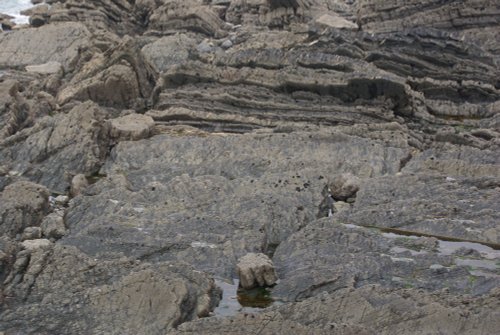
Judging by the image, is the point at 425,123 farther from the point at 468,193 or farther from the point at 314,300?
the point at 314,300

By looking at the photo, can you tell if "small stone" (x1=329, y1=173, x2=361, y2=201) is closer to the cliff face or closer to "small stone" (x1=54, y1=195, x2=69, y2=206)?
the cliff face

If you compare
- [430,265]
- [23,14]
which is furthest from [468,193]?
[23,14]

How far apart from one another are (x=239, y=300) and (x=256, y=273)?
2.13ft

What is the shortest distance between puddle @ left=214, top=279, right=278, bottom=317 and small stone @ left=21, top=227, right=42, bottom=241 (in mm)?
4478

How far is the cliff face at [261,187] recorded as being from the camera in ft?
38.8

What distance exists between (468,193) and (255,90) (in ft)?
34.1

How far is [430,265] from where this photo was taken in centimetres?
1371

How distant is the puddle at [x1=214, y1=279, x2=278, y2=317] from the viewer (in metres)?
12.7

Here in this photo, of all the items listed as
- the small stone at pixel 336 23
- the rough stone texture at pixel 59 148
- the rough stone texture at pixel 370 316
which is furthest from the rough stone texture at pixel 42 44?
the rough stone texture at pixel 370 316

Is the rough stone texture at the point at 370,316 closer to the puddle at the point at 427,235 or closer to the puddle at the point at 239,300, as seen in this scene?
the puddle at the point at 239,300

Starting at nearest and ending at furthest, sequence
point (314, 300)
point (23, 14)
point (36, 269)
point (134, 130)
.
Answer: point (314, 300) → point (36, 269) → point (134, 130) → point (23, 14)

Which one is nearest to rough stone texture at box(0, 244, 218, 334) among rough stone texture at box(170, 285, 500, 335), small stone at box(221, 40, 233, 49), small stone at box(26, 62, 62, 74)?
rough stone texture at box(170, 285, 500, 335)

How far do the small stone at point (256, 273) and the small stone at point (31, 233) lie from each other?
190 inches

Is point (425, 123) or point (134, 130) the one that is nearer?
point (134, 130)
